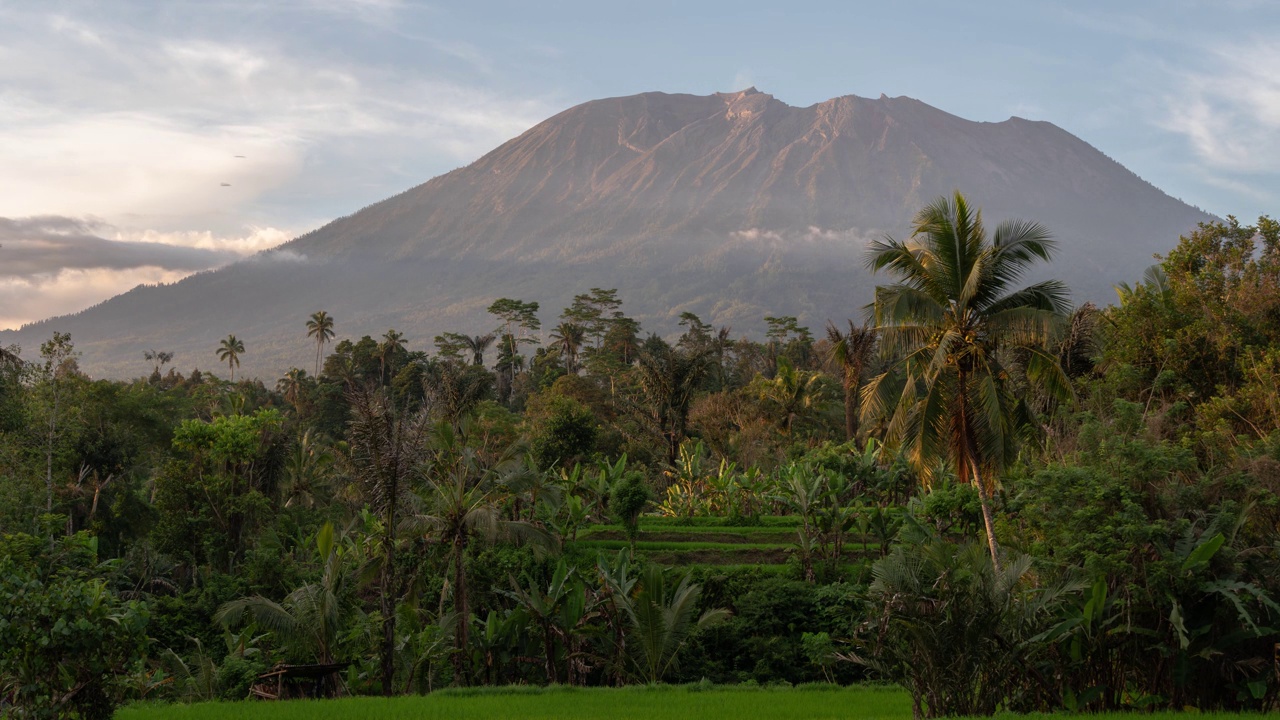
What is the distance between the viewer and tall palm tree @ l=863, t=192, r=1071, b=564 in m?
16.8

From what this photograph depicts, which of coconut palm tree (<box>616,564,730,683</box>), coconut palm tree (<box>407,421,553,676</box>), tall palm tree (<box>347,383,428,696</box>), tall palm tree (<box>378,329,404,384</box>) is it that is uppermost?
tall palm tree (<box>378,329,404,384</box>)

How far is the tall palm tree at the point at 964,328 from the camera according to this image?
55.1 feet

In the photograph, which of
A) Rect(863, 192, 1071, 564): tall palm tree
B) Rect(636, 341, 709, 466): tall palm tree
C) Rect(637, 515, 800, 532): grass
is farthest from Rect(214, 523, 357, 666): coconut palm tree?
Rect(636, 341, 709, 466): tall palm tree

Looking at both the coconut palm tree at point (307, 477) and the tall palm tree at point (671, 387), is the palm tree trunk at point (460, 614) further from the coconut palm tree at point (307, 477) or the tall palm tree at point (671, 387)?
the tall palm tree at point (671, 387)

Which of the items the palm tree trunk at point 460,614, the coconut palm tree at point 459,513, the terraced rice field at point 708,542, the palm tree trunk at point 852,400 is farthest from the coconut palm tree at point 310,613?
the palm tree trunk at point 852,400

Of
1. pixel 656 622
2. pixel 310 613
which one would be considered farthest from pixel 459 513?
pixel 656 622

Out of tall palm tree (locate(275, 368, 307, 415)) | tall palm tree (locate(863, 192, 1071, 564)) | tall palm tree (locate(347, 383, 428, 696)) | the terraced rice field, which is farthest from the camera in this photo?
tall palm tree (locate(275, 368, 307, 415))

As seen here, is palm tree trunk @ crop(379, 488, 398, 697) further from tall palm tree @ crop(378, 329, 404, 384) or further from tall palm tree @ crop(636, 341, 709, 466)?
tall palm tree @ crop(378, 329, 404, 384)

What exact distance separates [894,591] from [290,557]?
2139cm

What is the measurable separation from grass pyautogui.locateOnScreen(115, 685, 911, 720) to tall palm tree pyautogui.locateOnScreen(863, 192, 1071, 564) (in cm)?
412

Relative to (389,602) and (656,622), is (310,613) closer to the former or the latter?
(389,602)

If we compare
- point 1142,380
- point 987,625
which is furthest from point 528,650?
point 1142,380

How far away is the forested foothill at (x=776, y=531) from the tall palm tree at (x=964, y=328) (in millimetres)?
59

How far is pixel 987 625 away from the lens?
11.0 metres
